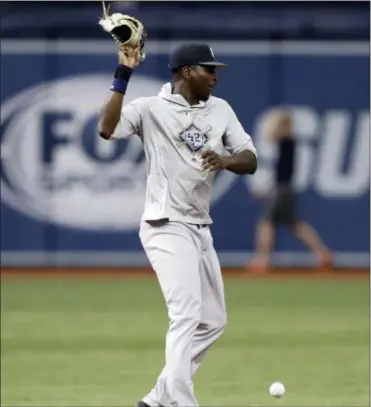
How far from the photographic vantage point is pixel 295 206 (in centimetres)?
2227

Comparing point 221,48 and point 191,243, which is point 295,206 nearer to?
point 221,48

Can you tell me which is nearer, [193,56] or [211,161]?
[211,161]

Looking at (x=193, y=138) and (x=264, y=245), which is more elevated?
(x=193, y=138)

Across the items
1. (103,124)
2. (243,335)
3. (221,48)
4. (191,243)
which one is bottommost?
(243,335)

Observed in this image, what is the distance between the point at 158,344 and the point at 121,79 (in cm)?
595

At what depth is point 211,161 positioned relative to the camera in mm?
8562

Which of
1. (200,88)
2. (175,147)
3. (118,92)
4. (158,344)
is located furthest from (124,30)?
(158,344)

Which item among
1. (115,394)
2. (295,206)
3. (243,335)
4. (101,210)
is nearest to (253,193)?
(295,206)

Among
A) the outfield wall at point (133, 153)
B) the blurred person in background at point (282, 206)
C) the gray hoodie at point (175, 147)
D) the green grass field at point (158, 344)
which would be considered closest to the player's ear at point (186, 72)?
the gray hoodie at point (175, 147)

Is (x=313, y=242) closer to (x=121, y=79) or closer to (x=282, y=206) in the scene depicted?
(x=282, y=206)

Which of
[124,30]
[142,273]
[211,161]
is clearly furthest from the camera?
[142,273]

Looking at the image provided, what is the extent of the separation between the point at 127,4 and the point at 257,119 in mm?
2713

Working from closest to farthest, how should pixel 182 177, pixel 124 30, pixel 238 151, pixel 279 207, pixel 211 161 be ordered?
pixel 124 30
pixel 211 161
pixel 182 177
pixel 238 151
pixel 279 207

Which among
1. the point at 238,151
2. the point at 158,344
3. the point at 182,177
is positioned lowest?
the point at 158,344
